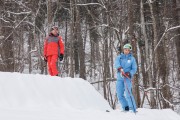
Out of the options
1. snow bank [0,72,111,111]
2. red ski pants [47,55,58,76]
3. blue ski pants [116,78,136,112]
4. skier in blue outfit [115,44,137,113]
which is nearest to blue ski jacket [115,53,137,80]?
skier in blue outfit [115,44,137,113]

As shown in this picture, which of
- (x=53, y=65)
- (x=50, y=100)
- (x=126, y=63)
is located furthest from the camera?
(x=53, y=65)

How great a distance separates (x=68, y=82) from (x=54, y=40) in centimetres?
304

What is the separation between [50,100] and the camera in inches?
266

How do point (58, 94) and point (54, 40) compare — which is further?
point (54, 40)

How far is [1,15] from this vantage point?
19250 millimetres

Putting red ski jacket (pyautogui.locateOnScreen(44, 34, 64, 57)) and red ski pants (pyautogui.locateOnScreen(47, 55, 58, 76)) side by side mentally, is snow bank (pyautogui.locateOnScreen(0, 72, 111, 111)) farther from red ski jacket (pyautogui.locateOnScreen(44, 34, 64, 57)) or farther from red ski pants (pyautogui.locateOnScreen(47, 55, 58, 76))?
red ski jacket (pyautogui.locateOnScreen(44, 34, 64, 57))

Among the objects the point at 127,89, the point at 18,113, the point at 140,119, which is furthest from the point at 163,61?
the point at 18,113

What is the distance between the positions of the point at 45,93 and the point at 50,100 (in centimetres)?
21

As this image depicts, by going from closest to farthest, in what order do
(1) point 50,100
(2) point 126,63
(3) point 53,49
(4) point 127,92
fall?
(1) point 50,100 → (4) point 127,92 → (2) point 126,63 → (3) point 53,49

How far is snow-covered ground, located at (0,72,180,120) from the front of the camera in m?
5.44

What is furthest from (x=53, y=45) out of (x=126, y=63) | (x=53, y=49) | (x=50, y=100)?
(x=50, y=100)

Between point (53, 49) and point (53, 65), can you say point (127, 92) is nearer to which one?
point (53, 65)

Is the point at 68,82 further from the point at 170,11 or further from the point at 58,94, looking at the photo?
the point at 170,11

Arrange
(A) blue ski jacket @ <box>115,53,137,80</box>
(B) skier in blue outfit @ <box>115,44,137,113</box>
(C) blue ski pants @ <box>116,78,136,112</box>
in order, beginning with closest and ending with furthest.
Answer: (C) blue ski pants @ <box>116,78,136,112</box> < (B) skier in blue outfit @ <box>115,44,137,113</box> < (A) blue ski jacket @ <box>115,53,137,80</box>
